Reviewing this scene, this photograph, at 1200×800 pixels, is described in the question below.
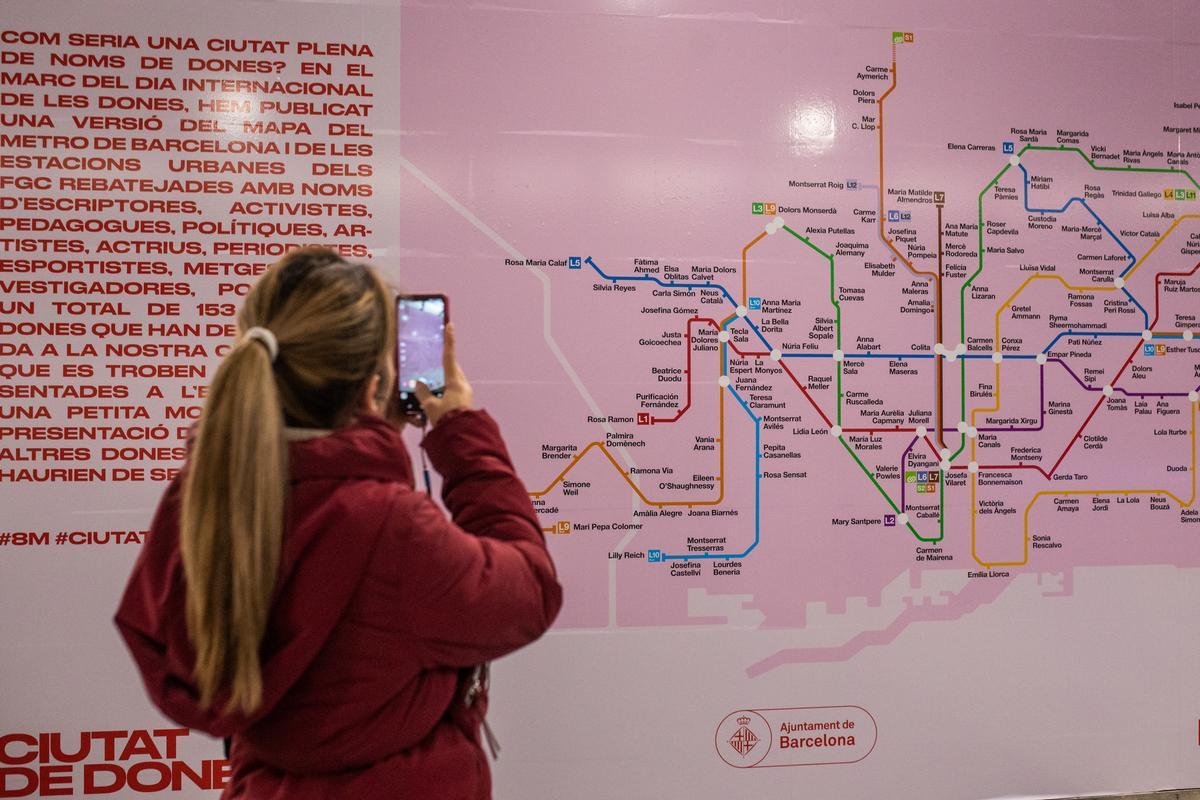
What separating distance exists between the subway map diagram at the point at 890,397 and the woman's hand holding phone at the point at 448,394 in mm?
816

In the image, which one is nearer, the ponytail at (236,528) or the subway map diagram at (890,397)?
the ponytail at (236,528)

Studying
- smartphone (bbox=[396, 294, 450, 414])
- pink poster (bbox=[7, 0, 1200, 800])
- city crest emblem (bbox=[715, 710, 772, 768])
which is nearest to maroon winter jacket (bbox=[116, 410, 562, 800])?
smartphone (bbox=[396, 294, 450, 414])

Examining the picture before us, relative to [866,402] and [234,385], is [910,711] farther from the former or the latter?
[234,385]

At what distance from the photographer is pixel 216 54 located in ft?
6.46

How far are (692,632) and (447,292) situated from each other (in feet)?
3.11

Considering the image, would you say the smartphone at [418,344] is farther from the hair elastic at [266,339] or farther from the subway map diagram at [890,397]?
the subway map diagram at [890,397]

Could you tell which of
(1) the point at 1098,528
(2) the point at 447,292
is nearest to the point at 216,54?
(2) the point at 447,292

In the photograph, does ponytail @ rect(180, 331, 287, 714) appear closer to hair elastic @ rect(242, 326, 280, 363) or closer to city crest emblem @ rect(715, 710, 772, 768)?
hair elastic @ rect(242, 326, 280, 363)

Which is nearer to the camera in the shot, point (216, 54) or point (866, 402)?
point (216, 54)

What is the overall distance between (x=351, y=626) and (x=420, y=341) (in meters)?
0.45

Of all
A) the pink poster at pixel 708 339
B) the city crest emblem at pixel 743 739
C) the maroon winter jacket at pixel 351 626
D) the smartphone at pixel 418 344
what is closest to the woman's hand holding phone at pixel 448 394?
the smartphone at pixel 418 344

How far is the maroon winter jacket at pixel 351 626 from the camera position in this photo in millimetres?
978

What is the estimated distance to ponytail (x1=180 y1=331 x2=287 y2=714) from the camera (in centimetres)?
94

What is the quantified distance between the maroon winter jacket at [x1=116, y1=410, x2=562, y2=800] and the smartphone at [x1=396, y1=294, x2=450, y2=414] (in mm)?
230
